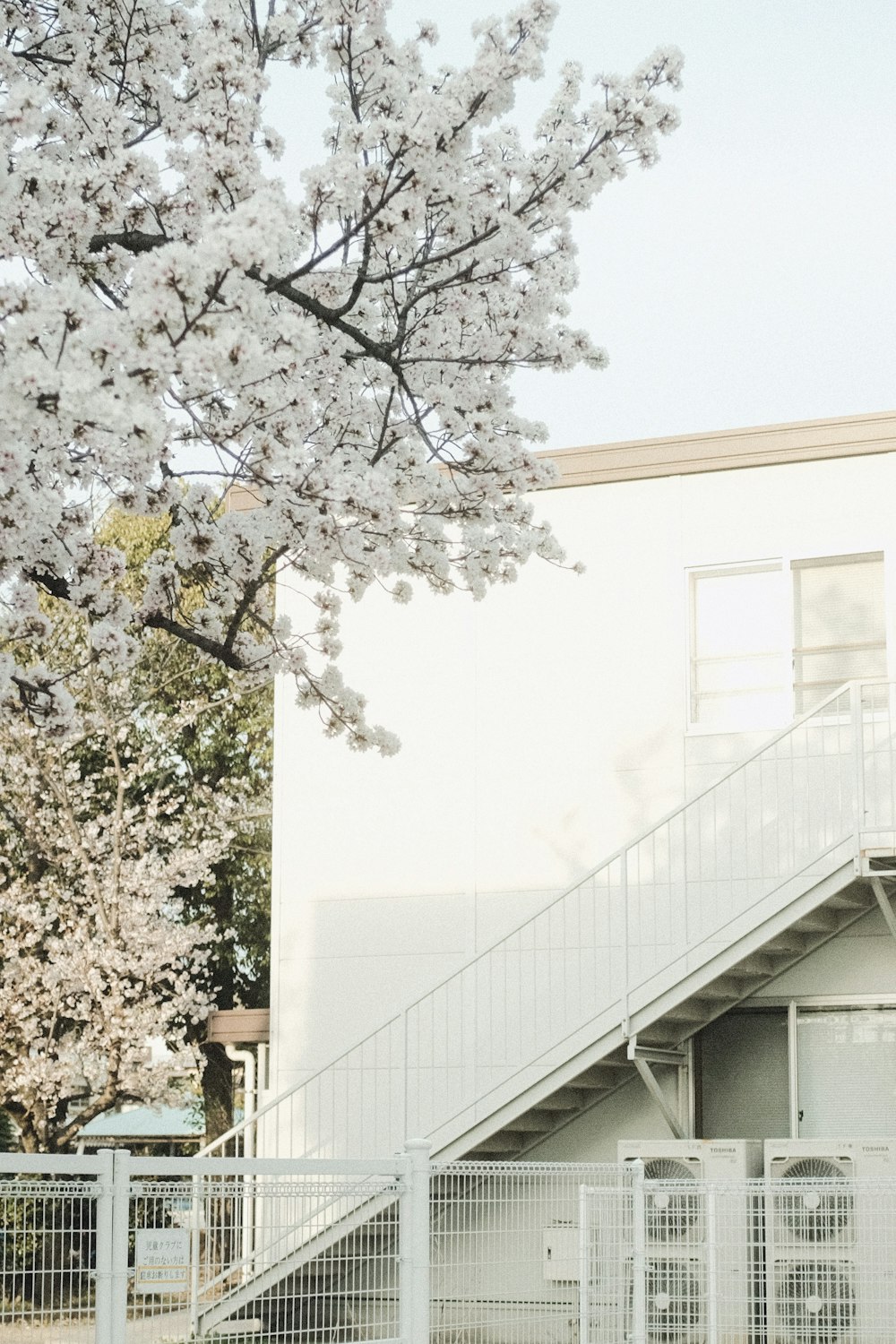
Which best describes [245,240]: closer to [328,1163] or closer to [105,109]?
[105,109]

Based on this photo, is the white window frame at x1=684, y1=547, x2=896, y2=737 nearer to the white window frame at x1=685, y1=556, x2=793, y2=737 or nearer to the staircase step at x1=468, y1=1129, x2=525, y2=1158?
the white window frame at x1=685, y1=556, x2=793, y2=737

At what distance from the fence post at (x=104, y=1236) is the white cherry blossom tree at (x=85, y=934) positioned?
13.3m

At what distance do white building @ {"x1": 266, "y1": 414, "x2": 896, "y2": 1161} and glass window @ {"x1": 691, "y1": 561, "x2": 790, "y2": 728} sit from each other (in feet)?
0.06

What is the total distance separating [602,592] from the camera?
13.0m

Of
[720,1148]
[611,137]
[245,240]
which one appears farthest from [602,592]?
→ [245,240]

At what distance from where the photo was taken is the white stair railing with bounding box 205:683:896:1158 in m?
11.1

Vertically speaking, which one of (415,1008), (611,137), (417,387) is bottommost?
(415,1008)

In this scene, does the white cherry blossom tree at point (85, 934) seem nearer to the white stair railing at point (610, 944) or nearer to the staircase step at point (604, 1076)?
the white stair railing at point (610, 944)

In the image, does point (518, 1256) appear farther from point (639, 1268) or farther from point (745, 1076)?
point (639, 1268)

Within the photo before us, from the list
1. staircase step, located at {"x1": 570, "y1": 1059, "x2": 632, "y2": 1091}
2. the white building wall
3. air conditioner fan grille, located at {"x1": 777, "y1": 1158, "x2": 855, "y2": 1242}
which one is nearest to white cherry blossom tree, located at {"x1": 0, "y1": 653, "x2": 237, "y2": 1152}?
the white building wall

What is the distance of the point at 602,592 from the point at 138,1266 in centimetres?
736

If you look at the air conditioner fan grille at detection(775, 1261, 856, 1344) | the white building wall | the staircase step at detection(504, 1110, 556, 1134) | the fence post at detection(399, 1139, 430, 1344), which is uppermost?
the white building wall

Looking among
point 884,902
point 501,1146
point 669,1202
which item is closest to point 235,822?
point 501,1146

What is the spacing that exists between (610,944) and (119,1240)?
625 cm
